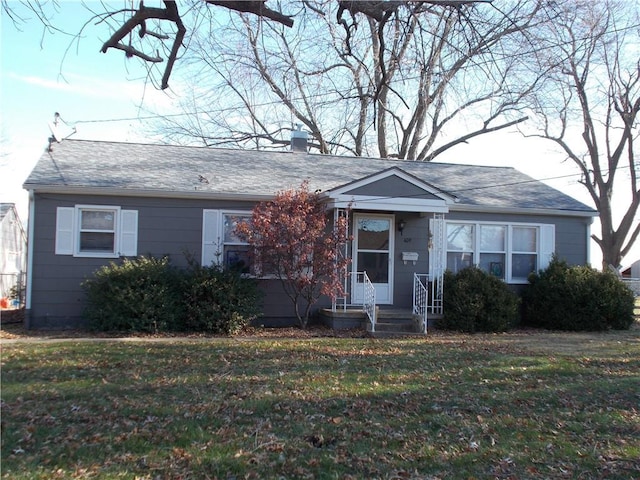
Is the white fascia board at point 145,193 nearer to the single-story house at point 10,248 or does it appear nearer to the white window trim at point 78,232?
the white window trim at point 78,232

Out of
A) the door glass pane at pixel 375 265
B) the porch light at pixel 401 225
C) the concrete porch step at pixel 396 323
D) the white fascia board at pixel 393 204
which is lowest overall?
the concrete porch step at pixel 396 323

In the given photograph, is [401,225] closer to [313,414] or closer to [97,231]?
[97,231]

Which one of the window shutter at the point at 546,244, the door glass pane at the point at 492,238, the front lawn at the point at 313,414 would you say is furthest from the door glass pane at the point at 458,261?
the front lawn at the point at 313,414

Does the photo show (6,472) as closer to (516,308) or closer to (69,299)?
(69,299)

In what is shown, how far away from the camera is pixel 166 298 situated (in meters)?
11.9

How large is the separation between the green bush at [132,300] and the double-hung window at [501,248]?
7144 millimetres

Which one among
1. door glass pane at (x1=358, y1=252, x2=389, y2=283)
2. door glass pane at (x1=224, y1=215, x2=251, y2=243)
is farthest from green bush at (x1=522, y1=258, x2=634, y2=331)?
door glass pane at (x1=224, y1=215, x2=251, y2=243)

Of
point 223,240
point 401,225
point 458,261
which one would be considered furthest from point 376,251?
point 223,240

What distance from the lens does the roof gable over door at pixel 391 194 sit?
12914 mm

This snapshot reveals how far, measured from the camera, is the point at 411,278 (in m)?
14.5

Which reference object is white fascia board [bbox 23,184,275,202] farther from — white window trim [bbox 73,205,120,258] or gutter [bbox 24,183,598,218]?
white window trim [bbox 73,205,120,258]

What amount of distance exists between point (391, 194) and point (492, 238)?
11.7 ft

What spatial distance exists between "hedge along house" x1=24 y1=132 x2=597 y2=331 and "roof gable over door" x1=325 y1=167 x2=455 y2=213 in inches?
0.9

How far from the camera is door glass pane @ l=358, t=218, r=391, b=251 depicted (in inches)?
563
